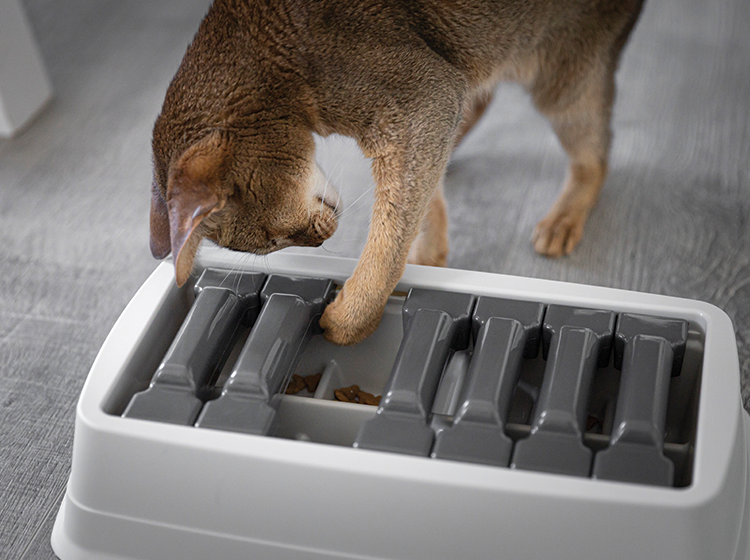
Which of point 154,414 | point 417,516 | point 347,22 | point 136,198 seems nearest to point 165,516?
point 154,414

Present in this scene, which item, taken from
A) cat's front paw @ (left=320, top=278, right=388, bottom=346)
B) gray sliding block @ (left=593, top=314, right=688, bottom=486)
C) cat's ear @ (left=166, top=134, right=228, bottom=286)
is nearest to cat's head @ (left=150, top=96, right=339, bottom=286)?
cat's ear @ (left=166, top=134, right=228, bottom=286)

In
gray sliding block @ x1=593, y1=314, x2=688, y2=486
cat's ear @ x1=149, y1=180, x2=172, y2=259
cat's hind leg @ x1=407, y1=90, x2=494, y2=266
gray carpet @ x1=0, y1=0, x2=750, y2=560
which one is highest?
cat's ear @ x1=149, y1=180, x2=172, y2=259

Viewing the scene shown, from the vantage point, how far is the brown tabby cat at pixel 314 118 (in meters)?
0.88

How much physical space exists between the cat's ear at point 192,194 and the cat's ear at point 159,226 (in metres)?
0.09

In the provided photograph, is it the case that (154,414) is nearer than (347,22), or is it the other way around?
(154,414)

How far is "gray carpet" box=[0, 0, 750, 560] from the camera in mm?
1120

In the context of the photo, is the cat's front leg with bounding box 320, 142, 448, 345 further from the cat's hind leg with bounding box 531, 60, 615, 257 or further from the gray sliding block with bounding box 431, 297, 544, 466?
the cat's hind leg with bounding box 531, 60, 615, 257

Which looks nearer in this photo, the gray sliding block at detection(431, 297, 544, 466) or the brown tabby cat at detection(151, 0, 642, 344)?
the gray sliding block at detection(431, 297, 544, 466)

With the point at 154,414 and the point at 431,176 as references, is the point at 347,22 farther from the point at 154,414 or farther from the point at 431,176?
the point at 154,414

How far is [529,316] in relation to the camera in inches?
33.6

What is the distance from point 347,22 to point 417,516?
62cm

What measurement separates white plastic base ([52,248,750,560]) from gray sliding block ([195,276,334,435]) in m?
0.03

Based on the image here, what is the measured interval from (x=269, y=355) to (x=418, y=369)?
162 mm

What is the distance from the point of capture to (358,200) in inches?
49.8
